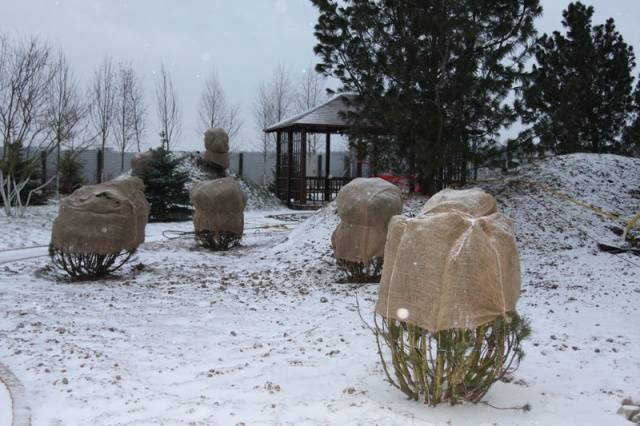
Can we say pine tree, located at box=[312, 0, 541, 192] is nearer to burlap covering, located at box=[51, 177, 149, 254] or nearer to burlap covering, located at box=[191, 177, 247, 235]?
burlap covering, located at box=[191, 177, 247, 235]

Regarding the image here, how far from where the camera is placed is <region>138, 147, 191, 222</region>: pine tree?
56.3 ft

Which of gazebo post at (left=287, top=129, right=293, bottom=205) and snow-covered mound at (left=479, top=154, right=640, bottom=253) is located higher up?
gazebo post at (left=287, top=129, right=293, bottom=205)

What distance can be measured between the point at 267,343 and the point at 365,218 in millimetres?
2826

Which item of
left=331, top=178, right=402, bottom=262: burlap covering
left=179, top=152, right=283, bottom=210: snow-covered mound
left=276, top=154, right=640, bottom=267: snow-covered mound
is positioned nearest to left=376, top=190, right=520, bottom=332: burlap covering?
left=331, top=178, right=402, bottom=262: burlap covering

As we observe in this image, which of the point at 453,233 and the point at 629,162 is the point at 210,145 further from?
the point at 453,233

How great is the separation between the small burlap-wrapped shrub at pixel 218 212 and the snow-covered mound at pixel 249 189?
9.87m

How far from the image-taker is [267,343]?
5344 mm

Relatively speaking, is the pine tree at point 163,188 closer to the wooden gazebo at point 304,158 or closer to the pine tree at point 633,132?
the wooden gazebo at point 304,158

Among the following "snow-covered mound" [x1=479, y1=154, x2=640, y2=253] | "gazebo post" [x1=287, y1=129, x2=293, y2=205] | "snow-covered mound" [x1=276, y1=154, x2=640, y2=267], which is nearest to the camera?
"snow-covered mound" [x1=276, y1=154, x2=640, y2=267]

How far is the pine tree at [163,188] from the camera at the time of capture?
676 inches

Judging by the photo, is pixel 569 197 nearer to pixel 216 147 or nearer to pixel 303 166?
pixel 303 166

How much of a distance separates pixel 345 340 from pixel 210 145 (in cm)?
1397

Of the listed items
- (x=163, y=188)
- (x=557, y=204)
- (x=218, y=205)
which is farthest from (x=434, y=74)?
(x=163, y=188)

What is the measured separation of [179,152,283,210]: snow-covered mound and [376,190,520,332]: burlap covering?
1768 cm
